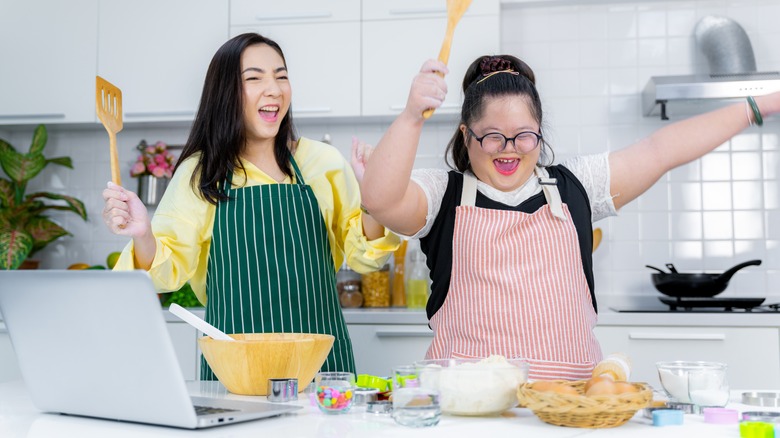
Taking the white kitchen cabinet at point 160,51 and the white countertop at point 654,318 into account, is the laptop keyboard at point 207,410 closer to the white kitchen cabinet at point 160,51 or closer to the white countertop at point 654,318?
the white countertop at point 654,318

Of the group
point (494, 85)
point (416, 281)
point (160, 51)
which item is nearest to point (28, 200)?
point (160, 51)

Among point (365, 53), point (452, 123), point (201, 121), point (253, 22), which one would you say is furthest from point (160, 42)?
point (201, 121)

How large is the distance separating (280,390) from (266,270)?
0.62 meters

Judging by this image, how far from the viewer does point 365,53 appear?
3.20 m

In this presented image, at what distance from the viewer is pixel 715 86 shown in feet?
9.67

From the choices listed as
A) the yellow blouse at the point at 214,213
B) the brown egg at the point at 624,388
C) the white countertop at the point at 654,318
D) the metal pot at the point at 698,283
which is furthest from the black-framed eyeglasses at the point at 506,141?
the metal pot at the point at 698,283

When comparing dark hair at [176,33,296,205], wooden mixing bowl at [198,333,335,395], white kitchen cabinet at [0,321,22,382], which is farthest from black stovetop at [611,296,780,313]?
white kitchen cabinet at [0,321,22,382]

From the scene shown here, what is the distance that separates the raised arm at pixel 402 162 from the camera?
129 cm

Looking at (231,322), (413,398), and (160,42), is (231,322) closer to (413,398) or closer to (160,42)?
(413,398)

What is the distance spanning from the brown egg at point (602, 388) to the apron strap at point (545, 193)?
55cm

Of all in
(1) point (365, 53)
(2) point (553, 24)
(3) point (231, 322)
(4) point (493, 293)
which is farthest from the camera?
(2) point (553, 24)

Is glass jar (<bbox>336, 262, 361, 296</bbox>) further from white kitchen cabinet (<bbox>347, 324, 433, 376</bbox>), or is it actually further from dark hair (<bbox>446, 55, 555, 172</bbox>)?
dark hair (<bbox>446, 55, 555, 172</bbox>)

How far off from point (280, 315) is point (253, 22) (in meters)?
1.73

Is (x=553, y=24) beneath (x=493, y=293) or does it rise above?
above
